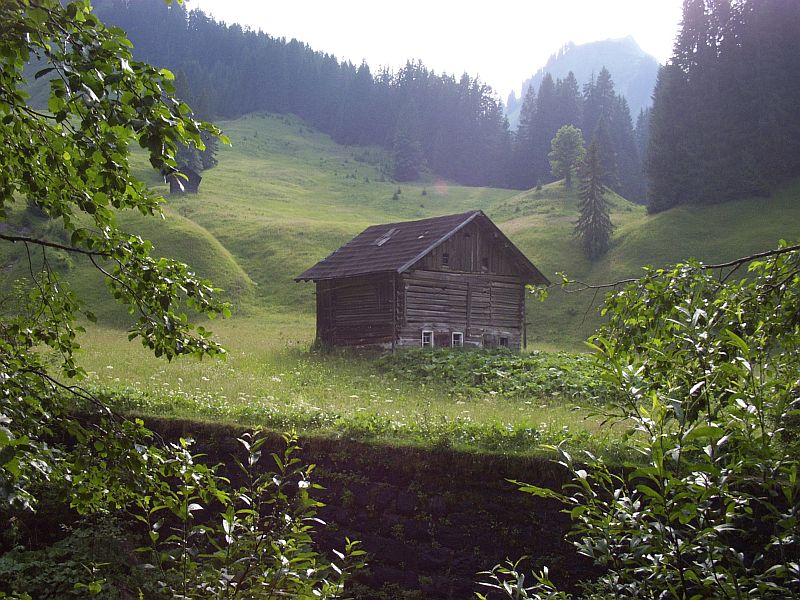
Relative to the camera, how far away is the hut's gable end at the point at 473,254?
29.3 m

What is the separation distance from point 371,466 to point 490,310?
68.5 feet

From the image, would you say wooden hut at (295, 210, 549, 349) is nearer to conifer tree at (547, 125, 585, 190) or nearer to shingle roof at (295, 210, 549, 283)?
shingle roof at (295, 210, 549, 283)

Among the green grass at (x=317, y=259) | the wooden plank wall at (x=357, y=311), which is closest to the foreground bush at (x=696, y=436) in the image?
the green grass at (x=317, y=259)

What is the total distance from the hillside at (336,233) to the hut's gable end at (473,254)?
4.67 m

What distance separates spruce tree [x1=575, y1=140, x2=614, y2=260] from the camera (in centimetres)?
5391

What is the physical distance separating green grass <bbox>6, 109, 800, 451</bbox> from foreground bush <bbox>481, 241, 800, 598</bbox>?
1.57 metres

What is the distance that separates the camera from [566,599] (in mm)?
3453

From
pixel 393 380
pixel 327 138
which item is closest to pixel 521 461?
pixel 393 380

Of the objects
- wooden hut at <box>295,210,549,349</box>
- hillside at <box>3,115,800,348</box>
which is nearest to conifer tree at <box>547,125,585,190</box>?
hillside at <box>3,115,800,348</box>

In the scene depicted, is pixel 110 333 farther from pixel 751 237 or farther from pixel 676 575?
pixel 751 237

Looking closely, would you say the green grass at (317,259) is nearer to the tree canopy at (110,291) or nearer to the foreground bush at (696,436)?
the foreground bush at (696,436)

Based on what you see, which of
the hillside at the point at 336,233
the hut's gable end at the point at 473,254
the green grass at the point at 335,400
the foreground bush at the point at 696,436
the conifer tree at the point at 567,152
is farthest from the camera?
the conifer tree at the point at 567,152

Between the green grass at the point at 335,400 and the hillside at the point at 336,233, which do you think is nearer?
the green grass at the point at 335,400

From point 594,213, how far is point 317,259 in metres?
21.2
